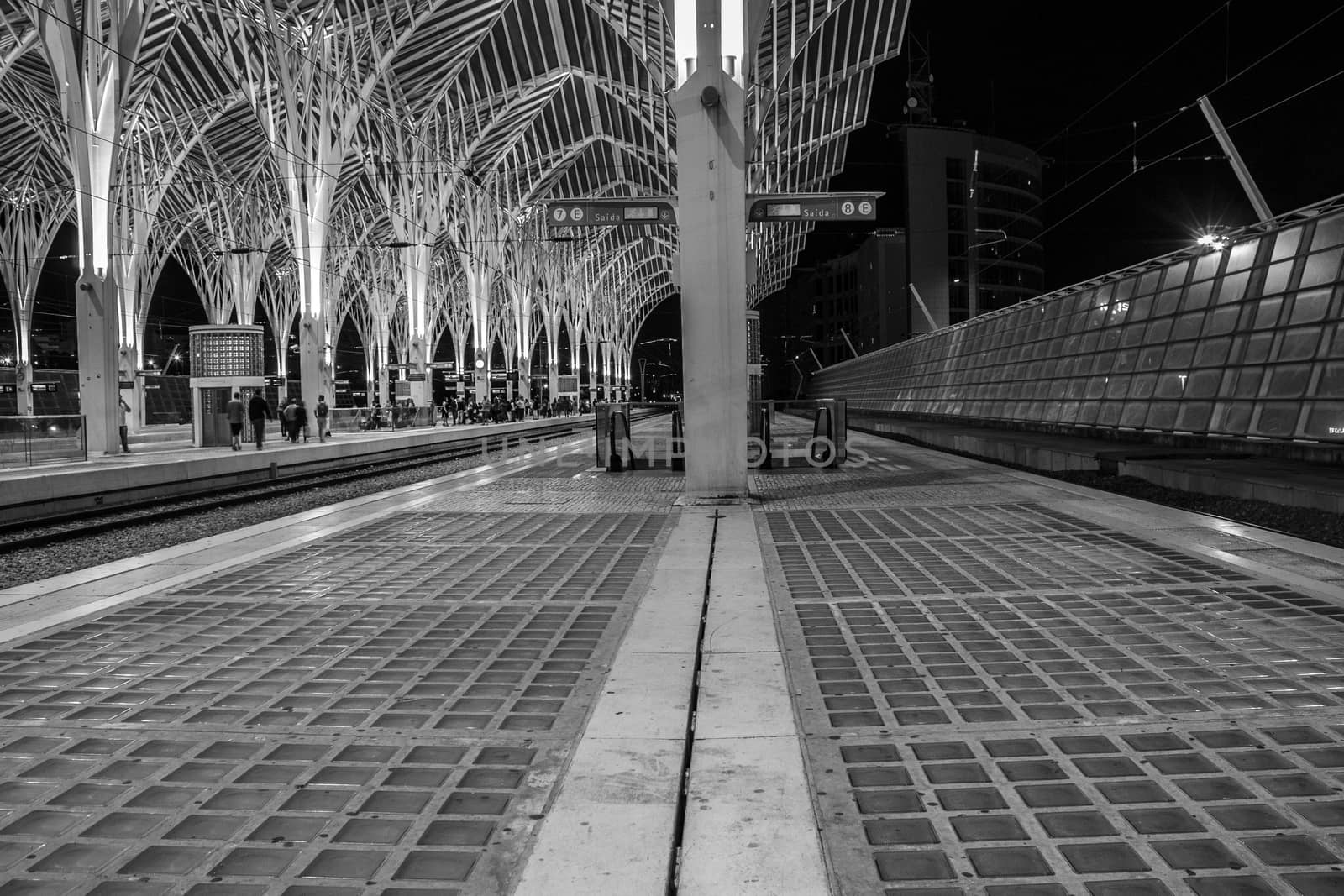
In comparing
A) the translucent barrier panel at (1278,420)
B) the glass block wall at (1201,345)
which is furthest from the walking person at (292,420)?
the translucent barrier panel at (1278,420)

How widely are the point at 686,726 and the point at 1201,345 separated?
17736 millimetres

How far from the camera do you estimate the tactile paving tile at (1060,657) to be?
4090mm

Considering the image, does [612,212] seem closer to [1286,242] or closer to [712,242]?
[712,242]

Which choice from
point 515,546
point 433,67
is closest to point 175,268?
point 433,67

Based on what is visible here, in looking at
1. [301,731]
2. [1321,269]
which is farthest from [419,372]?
[301,731]

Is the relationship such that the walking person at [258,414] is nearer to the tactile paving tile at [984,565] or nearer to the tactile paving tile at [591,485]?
the tactile paving tile at [591,485]

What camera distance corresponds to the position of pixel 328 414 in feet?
117

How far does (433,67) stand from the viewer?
1750 inches

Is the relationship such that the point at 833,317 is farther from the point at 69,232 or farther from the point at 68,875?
the point at 68,875

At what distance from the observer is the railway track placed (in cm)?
1228

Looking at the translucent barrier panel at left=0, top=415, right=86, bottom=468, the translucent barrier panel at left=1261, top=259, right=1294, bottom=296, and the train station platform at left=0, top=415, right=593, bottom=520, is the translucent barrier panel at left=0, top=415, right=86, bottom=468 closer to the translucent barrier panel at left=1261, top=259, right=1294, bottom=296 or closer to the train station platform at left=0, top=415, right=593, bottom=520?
the train station platform at left=0, top=415, right=593, bottom=520

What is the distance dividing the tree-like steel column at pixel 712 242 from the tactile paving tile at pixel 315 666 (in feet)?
20.2

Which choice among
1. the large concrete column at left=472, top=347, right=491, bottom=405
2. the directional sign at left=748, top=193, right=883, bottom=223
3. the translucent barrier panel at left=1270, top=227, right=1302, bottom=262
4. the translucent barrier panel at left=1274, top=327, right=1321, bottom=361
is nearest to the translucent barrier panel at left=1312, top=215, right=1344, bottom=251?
the translucent barrier panel at left=1270, top=227, right=1302, bottom=262

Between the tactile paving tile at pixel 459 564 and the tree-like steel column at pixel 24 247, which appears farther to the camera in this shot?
the tree-like steel column at pixel 24 247
